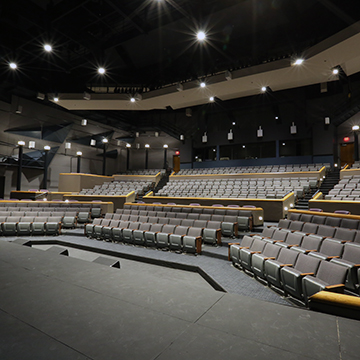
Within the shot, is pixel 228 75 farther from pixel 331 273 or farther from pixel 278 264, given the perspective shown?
pixel 331 273

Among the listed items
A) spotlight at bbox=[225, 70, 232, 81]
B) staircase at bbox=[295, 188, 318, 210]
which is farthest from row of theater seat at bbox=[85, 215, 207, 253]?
spotlight at bbox=[225, 70, 232, 81]

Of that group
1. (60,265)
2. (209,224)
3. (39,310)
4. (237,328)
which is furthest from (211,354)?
(209,224)

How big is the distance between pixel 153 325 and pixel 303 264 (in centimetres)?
181

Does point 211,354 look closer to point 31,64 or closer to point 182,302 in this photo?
point 182,302

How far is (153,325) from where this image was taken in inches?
43.1

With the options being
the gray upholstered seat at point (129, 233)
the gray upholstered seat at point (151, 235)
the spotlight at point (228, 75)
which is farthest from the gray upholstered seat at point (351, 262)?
the spotlight at point (228, 75)

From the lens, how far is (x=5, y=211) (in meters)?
5.99

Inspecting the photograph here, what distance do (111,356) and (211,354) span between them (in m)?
0.38

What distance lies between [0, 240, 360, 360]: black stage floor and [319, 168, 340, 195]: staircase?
7120 millimetres

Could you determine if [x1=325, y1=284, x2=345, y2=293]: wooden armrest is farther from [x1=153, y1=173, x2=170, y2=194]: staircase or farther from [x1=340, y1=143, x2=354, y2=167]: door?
[x1=340, y1=143, x2=354, y2=167]: door

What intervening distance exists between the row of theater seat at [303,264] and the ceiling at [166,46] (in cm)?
553

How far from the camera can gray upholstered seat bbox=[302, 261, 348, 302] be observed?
1.82 meters

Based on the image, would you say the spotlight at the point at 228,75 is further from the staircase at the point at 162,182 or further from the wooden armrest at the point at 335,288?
the wooden armrest at the point at 335,288

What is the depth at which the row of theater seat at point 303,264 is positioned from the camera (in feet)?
6.42
